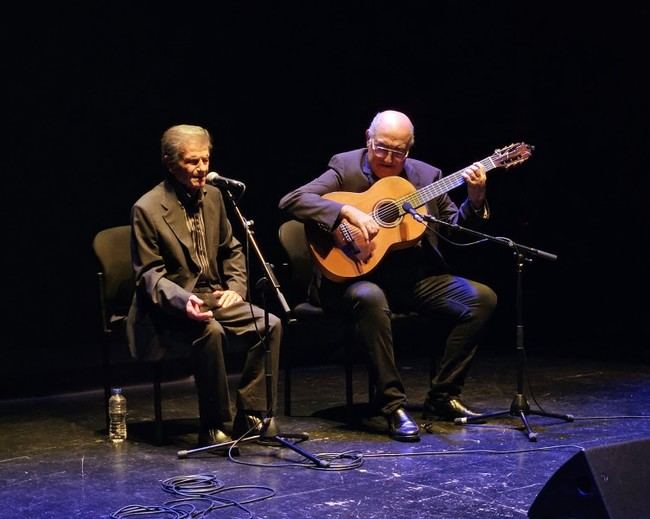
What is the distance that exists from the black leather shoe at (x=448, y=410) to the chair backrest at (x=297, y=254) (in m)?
0.82

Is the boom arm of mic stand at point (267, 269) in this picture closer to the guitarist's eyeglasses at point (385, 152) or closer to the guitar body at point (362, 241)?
the guitar body at point (362, 241)

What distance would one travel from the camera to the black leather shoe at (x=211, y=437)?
14.4ft

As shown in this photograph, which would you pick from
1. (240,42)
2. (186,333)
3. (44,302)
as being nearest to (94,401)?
(44,302)

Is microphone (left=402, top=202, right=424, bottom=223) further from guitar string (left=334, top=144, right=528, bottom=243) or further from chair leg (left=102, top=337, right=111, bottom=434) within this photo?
chair leg (left=102, top=337, right=111, bottom=434)

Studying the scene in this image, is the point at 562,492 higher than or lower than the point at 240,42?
lower

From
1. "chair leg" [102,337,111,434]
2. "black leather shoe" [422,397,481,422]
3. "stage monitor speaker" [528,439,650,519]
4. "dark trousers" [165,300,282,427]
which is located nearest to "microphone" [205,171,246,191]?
"dark trousers" [165,300,282,427]

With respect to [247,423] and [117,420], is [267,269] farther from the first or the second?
[117,420]

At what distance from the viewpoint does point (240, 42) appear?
660 cm

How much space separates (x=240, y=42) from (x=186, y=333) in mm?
2747

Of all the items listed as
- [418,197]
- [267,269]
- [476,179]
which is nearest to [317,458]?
[267,269]

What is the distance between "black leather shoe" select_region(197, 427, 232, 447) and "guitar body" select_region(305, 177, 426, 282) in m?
0.88

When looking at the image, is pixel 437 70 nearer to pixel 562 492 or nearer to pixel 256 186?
pixel 256 186

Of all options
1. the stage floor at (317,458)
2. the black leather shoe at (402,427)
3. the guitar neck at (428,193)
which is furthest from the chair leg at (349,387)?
the guitar neck at (428,193)

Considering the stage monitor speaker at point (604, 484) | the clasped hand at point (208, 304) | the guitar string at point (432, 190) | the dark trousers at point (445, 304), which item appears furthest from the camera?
the dark trousers at point (445, 304)
